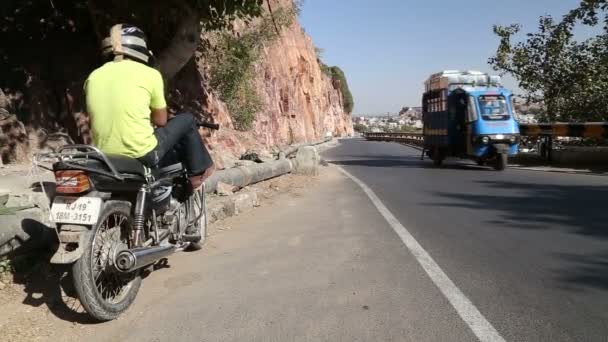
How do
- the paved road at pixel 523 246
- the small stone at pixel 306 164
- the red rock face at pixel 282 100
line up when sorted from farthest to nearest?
the red rock face at pixel 282 100 → the small stone at pixel 306 164 → the paved road at pixel 523 246

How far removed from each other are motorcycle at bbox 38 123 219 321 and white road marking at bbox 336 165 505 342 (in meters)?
2.39

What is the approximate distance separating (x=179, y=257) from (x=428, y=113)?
1610 centimetres

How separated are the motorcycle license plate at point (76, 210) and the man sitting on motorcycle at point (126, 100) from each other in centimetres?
57

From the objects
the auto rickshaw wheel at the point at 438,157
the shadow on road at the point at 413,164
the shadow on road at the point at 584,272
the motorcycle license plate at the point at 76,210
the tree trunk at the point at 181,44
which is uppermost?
the tree trunk at the point at 181,44

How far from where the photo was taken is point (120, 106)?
14.3 feet

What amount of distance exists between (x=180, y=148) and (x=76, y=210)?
1.58 meters

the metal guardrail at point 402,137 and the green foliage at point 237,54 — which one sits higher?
the green foliage at point 237,54

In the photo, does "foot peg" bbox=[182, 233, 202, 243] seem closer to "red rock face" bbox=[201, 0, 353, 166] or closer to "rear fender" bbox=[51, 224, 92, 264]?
"rear fender" bbox=[51, 224, 92, 264]

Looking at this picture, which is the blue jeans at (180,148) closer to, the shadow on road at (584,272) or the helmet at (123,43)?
the helmet at (123,43)

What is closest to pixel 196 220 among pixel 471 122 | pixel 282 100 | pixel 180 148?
pixel 180 148

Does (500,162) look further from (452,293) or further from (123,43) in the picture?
(123,43)

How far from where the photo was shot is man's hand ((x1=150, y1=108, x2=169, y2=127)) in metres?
4.71

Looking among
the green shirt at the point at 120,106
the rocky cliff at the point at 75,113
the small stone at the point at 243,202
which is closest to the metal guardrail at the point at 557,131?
the rocky cliff at the point at 75,113

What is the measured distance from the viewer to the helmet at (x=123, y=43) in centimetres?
449
